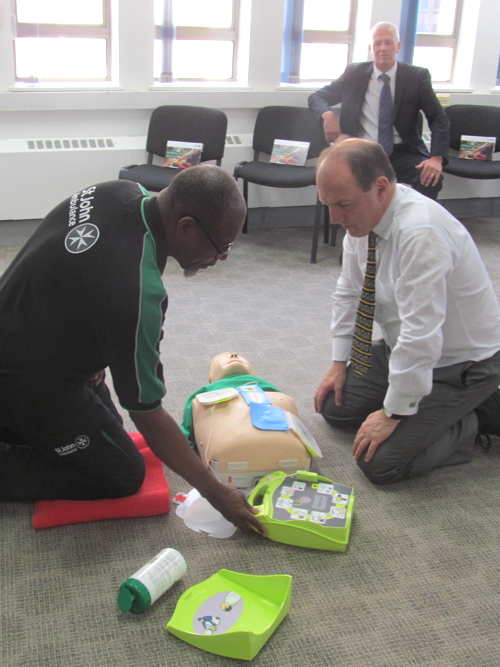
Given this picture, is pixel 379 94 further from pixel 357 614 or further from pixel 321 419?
pixel 357 614

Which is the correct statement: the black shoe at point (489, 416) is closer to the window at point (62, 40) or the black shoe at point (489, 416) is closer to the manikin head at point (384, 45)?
the manikin head at point (384, 45)

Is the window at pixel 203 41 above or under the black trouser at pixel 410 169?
above

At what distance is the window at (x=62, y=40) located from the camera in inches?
176

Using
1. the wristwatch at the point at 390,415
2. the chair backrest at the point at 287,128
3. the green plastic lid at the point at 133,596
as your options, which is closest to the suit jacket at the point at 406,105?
the chair backrest at the point at 287,128

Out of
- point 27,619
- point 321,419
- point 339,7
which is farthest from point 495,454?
point 339,7

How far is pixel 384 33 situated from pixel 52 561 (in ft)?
12.8

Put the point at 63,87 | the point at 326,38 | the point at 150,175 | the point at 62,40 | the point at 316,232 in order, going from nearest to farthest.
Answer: the point at 150,175
the point at 316,232
the point at 63,87
the point at 62,40
the point at 326,38

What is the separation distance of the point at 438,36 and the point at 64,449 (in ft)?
16.8

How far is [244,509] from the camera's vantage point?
1.72m

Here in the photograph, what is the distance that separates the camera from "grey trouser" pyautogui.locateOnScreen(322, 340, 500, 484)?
2.14 metres

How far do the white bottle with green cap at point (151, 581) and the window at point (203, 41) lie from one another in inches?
160

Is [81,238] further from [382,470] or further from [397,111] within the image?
[397,111]

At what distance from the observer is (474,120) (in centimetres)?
505

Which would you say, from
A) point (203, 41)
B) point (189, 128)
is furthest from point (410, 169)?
point (203, 41)
